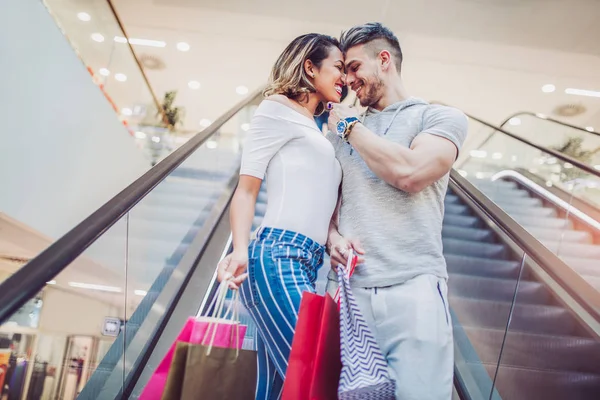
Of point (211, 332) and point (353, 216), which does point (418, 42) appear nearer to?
point (353, 216)

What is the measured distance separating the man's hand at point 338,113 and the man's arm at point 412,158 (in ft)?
0.61

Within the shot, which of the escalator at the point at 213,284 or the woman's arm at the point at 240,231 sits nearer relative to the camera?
the woman's arm at the point at 240,231

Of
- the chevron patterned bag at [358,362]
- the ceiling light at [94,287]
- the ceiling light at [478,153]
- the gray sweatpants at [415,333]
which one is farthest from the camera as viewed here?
the ceiling light at [478,153]

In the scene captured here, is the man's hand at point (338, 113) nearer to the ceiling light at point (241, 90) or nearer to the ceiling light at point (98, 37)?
the ceiling light at point (98, 37)

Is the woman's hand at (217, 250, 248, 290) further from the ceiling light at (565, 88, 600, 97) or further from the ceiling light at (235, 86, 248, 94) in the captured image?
the ceiling light at (235, 86, 248, 94)

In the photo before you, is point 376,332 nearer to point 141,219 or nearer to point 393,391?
point 393,391

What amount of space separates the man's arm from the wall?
14.6ft

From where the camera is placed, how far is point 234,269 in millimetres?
1479

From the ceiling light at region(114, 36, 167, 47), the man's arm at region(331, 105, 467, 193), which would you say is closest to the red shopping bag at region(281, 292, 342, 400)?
the man's arm at region(331, 105, 467, 193)

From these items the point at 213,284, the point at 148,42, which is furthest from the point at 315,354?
the point at 148,42

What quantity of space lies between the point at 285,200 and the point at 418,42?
870 cm

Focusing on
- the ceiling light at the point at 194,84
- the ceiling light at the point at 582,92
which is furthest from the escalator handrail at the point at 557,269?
the ceiling light at the point at 194,84

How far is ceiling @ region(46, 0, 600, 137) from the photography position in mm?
8023

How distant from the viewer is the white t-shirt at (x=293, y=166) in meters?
1.58
